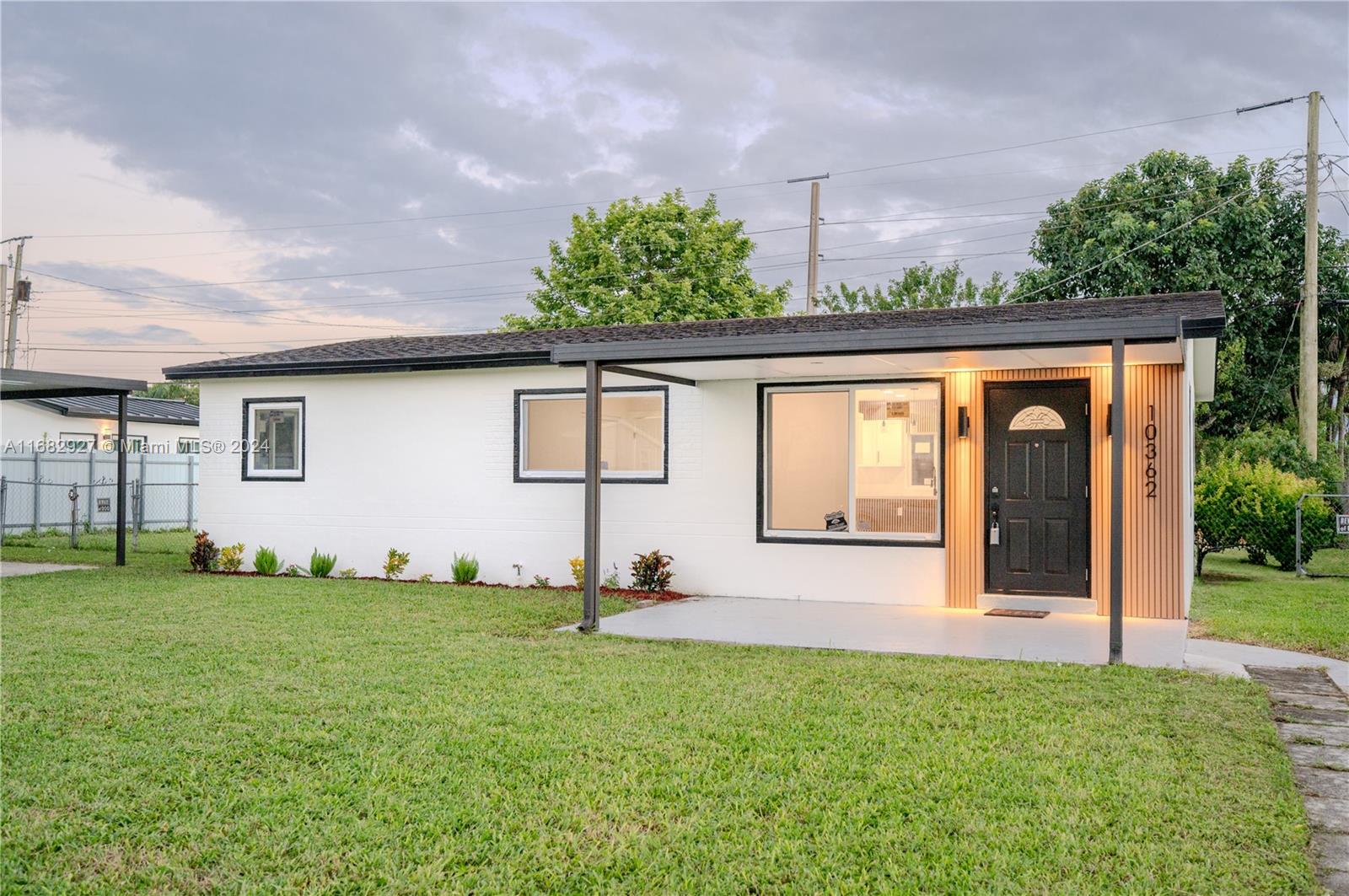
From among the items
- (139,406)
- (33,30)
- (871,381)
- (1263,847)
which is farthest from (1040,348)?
(139,406)

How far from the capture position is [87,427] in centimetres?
2344

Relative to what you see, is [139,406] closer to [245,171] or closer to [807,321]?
[245,171]

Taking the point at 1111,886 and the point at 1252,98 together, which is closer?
the point at 1111,886

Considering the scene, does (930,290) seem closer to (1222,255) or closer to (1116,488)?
(1222,255)

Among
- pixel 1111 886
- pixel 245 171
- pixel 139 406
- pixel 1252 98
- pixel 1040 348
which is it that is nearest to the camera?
pixel 1111 886

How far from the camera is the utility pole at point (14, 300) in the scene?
30.3 metres

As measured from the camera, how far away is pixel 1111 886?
3.26 metres

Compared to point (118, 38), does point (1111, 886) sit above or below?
below

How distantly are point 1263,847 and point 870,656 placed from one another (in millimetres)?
3525

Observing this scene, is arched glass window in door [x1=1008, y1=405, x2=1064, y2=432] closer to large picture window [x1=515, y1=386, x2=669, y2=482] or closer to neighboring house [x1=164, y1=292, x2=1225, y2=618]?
neighboring house [x1=164, y1=292, x2=1225, y2=618]

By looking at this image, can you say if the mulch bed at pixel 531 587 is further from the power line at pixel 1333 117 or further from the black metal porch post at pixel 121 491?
the power line at pixel 1333 117

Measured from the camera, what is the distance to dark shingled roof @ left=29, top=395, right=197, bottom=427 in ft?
73.3

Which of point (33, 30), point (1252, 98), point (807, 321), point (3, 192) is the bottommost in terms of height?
point (807, 321)

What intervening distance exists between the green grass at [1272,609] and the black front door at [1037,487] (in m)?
1.21
